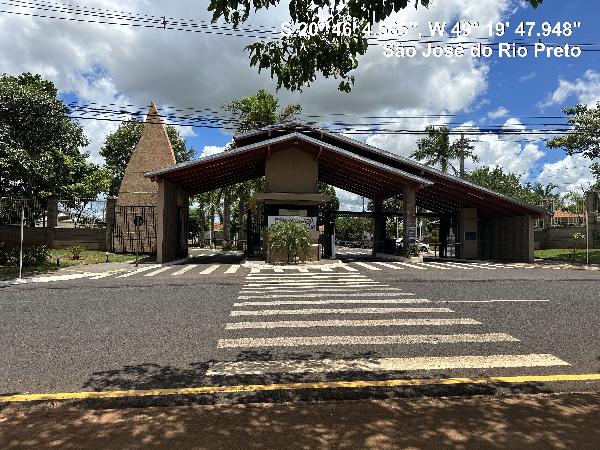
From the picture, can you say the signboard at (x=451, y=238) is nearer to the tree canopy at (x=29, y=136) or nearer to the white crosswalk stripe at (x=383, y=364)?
the tree canopy at (x=29, y=136)

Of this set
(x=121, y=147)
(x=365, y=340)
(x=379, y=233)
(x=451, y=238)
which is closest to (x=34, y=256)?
(x=365, y=340)

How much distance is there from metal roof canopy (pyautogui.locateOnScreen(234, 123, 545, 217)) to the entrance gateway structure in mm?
50

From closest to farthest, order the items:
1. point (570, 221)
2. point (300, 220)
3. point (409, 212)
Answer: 1. point (300, 220)
2. point (409, 212)
3. point (570, 221)

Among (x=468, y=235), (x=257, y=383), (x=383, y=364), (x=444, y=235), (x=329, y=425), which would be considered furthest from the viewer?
(x=444, y=235)

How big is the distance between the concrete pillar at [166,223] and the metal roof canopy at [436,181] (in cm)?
564

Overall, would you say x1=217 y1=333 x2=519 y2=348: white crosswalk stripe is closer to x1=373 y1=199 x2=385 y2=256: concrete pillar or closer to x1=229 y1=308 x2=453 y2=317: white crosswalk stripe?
x1=229 y1=308 x2=453 y2=317: white crosswalk stripe

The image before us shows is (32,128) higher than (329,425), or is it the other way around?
(32,128)

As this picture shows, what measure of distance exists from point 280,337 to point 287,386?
2257 mm

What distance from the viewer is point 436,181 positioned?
1129 inches

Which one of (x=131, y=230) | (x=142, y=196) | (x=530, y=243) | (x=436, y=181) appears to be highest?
(x=436, y=181)

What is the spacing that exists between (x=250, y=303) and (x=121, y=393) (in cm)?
580

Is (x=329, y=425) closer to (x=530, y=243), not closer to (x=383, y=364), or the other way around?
(x=383, y=364)

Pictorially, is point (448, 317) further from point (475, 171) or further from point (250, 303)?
point (475, 171)

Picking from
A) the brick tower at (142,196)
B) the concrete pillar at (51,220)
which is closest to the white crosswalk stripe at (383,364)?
the concrete pillar at (51,220)
